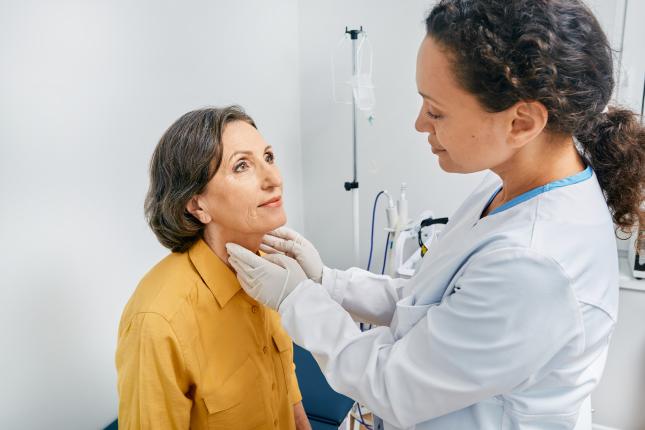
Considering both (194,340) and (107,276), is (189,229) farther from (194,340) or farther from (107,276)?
(107,276)

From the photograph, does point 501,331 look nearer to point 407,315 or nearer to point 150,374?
point 407,315

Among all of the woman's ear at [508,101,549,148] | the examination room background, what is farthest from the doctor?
the examination room background

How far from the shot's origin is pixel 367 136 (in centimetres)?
243

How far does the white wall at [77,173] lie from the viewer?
113cm

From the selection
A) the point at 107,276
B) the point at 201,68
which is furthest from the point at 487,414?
the point at 201,68

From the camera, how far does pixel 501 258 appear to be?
712 millimetres

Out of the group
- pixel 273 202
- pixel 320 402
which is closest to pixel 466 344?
pixel 273 202

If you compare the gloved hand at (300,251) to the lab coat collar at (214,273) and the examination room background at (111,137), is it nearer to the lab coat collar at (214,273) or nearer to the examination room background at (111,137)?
the lab coat collar at (214,273)

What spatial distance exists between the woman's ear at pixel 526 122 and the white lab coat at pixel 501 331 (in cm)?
10

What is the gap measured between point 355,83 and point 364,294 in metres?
1.15

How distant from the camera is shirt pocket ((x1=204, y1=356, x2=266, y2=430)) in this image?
40.4 inches

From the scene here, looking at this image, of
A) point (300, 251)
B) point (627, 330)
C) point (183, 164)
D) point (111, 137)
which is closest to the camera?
point (183, 164)

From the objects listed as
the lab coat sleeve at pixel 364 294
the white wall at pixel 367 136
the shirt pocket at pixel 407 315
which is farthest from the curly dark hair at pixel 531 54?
the white wall at pixel 367 136

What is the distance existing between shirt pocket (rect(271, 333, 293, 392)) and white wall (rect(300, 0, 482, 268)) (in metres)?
1.30
